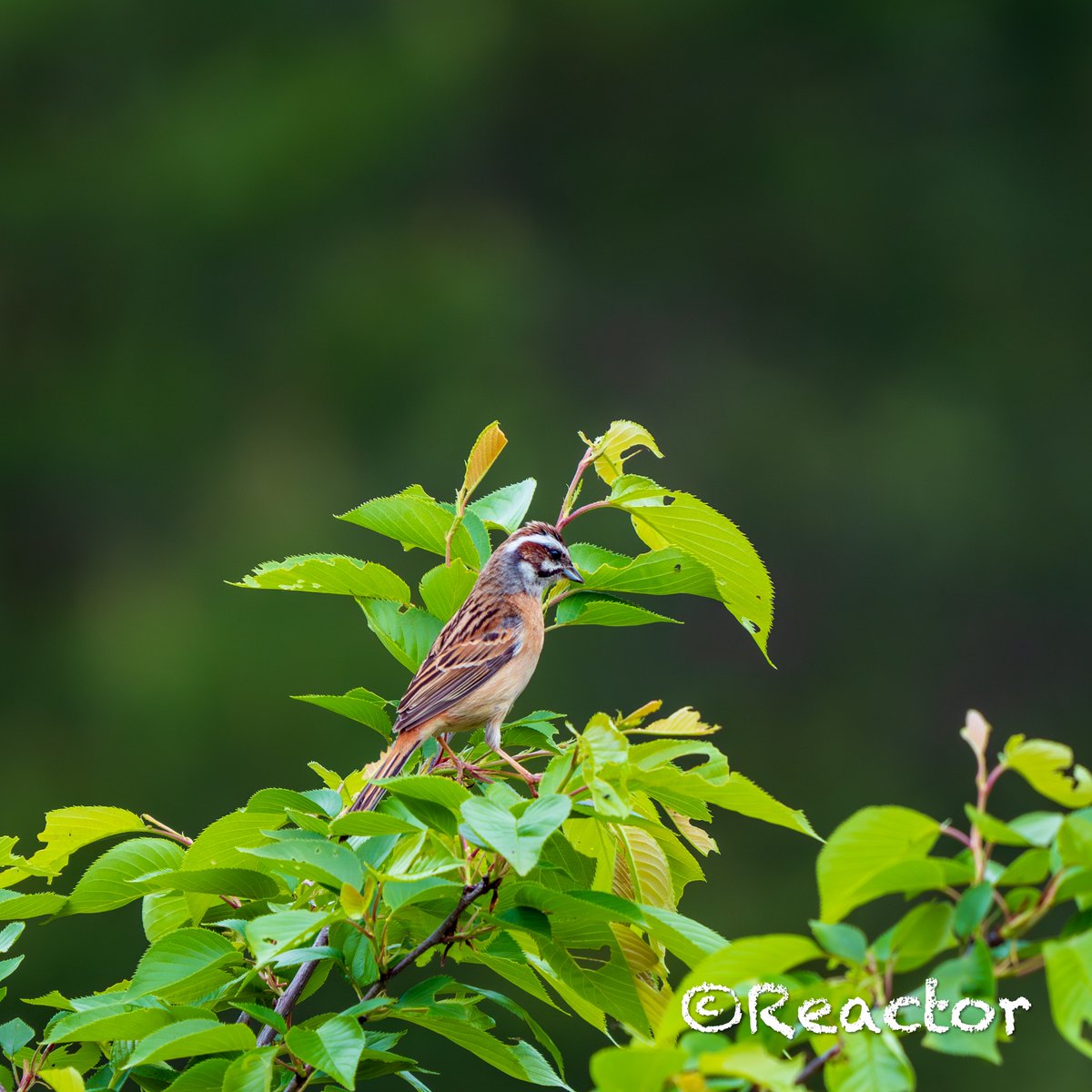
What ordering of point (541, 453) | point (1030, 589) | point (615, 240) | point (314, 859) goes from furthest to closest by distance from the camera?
point (615, 240), point (1030, 589), point (541, 453), point (314, 859)

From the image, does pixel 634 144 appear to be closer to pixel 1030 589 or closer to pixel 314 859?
pixel 1030 589

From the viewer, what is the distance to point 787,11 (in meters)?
20.2

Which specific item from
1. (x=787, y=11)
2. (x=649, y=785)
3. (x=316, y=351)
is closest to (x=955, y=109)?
(x=787, y=11)

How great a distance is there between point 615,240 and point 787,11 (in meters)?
4.60

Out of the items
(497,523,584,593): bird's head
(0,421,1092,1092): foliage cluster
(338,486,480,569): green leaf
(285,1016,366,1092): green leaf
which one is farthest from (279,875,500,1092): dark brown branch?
(497,523,584,593): bird's head

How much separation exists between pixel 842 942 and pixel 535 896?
503 mm

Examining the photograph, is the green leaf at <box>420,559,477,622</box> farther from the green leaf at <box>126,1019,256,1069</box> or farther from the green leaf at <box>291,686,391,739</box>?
the green leaf at <box>126,1019,256,1069</box>

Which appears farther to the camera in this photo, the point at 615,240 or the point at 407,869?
the point at 615,240

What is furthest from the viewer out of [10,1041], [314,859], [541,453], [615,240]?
[615,240]

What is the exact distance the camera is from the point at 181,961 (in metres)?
1.94

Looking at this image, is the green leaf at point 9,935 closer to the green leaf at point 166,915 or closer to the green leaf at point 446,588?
the green leaf at point 166,915

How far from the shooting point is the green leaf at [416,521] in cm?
245

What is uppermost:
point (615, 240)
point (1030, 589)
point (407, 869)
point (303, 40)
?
point (303, 40)

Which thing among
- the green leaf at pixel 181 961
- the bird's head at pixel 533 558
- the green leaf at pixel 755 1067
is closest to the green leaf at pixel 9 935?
the green leaf at pixel 181 961
